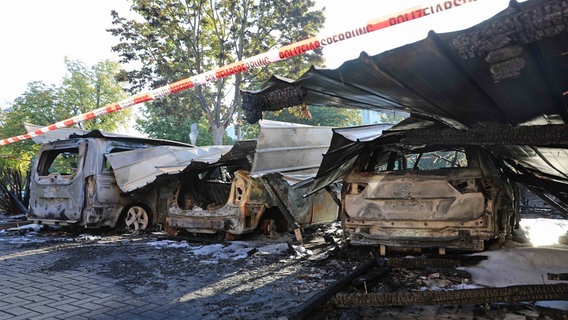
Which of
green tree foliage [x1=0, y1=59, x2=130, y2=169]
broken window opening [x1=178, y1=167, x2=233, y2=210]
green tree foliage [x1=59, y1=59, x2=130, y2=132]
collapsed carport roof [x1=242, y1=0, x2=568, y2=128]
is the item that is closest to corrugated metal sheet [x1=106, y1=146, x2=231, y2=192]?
broken window opening [x1=178, y1=167, x2=233, y2=210]

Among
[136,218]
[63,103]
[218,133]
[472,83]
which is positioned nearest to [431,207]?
[472,83]

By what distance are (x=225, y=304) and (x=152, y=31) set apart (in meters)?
14.4

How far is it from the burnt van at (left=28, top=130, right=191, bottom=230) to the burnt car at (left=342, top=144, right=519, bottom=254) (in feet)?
17.4

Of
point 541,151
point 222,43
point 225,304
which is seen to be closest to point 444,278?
point 541,151

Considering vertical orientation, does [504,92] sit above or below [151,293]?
above

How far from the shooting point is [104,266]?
5.71 metres

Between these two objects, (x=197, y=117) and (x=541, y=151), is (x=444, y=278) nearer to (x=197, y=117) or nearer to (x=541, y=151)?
(x=541, y=151)

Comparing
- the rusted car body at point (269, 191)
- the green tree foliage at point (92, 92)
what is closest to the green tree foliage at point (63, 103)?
the green tree foliage at point (92, 92)

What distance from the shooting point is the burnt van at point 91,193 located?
8.35 metres

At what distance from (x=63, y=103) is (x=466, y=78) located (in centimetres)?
2624

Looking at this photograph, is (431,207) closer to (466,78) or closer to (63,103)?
(466,78)

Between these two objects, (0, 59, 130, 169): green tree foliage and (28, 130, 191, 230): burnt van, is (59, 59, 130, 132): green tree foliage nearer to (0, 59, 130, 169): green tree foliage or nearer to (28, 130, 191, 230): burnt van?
(0, 59, 130, 169): green tree foliage

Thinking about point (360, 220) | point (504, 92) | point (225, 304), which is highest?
point (504, 92)

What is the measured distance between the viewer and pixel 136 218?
9.05m
